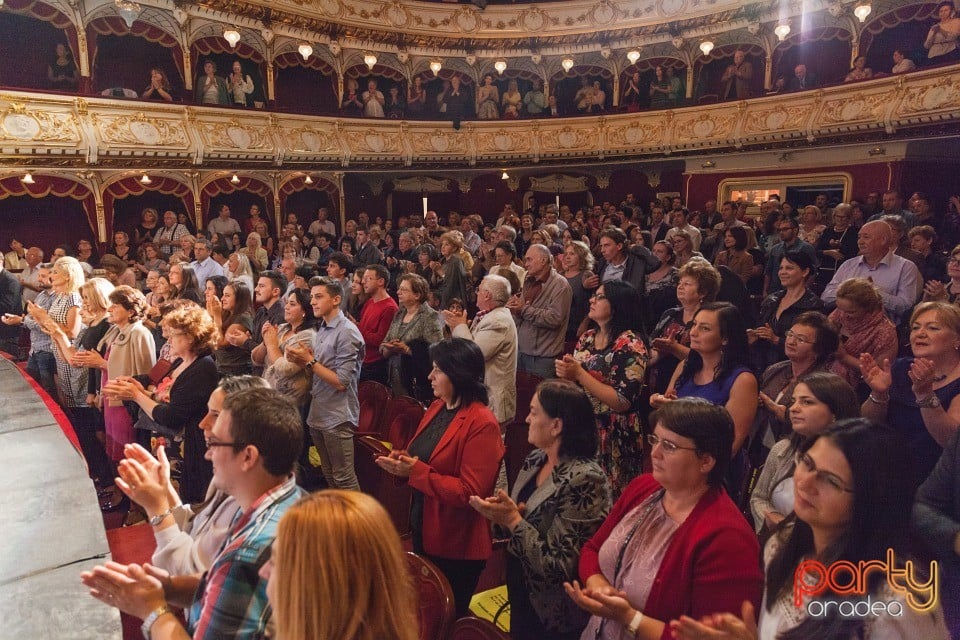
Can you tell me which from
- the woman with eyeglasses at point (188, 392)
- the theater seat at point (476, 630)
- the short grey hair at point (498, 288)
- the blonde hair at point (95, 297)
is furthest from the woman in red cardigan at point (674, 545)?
the blonde hair at point (95, 297)

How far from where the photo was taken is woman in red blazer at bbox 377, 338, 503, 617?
253cm

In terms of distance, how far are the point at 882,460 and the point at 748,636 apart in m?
0.56

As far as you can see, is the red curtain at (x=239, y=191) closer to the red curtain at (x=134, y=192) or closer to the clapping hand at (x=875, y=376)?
the red curtain at (x=134, y=192)

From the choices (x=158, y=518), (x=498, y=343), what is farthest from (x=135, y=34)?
(x=158, y=518)

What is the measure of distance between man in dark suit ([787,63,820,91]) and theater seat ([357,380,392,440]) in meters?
12.6

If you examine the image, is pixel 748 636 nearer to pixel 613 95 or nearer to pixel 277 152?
pixel 277 152

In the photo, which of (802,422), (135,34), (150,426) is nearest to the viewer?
(802,422)

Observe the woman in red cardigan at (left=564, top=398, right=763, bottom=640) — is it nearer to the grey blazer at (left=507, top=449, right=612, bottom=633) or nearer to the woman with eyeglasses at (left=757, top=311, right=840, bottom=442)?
the grey blazer at (left=507, top=449, right=612, bottom=633)

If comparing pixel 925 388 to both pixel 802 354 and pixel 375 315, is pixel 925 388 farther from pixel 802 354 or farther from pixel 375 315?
pixel 375 315

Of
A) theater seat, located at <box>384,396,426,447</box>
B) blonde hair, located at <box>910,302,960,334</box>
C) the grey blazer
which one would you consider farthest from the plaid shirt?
blonde hair, located at <box>910,302,960,334</box>

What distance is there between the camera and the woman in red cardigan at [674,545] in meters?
1.68

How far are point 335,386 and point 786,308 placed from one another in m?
3.07

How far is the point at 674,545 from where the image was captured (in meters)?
1.75

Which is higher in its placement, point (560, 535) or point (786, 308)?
point (786, 308)
